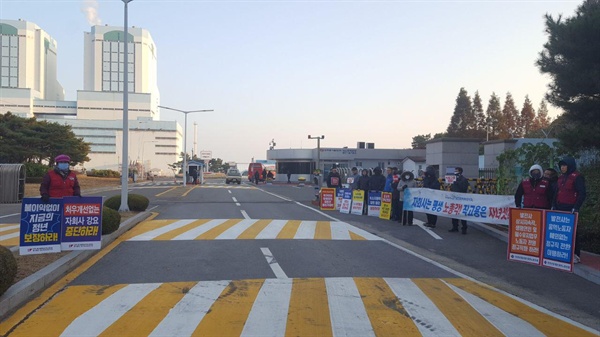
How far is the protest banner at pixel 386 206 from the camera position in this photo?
1845cm

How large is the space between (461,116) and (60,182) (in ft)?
276

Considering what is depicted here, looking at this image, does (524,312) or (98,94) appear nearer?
(524,312)

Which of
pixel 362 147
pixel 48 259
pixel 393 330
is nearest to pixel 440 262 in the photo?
pixel 393 330

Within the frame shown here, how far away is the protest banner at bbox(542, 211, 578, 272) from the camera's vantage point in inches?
351

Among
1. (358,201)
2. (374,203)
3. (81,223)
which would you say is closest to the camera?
(81,223)

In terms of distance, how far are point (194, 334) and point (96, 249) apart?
515 cm

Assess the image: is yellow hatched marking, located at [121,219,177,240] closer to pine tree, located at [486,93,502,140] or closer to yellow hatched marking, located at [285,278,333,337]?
yellow hatched marking, located at [285,278,333,337]

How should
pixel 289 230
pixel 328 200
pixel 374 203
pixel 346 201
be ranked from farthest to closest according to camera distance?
pixel 328 200 → pixel 346 201 → pixel 374 203 → pixel 289 230

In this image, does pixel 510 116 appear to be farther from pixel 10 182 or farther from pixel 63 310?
pixel 63 310

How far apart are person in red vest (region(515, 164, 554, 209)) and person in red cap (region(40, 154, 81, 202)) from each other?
8.87 meters

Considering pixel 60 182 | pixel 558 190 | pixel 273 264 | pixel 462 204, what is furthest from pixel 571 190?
pixel 60 182

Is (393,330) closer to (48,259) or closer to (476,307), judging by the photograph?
(476,307)

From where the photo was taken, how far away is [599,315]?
6.62 m

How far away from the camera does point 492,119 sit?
8525cm
